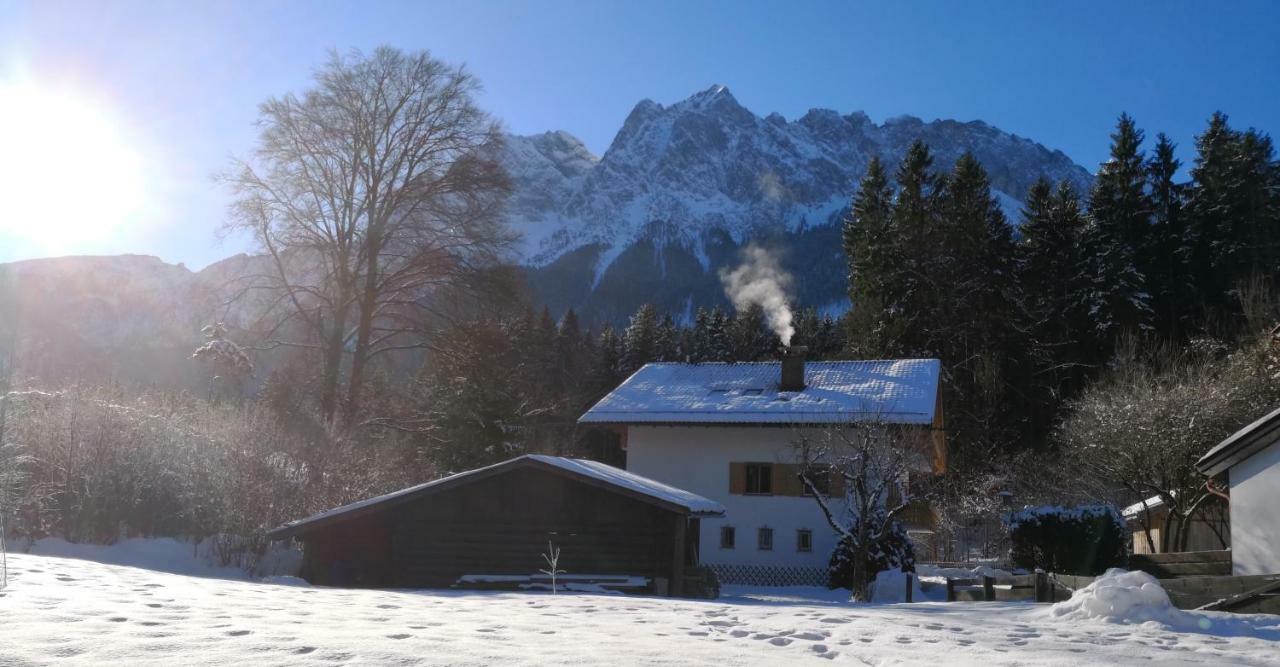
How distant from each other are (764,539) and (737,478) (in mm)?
1944

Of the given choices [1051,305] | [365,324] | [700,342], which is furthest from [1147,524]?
[700,342]

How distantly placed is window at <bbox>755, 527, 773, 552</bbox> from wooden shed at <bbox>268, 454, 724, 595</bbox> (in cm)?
912

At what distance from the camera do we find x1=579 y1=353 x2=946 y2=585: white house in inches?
1061

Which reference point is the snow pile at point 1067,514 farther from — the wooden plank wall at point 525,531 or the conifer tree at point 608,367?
the conifer tree at point 608,367

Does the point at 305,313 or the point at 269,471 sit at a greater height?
the point at 305,313

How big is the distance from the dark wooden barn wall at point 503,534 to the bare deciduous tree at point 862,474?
3917mm

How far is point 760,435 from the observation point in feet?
92.6

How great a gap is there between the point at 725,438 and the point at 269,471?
1361cm

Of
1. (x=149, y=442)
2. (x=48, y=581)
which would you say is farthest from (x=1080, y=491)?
(x=48, y=581)

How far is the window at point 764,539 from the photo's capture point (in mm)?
27391

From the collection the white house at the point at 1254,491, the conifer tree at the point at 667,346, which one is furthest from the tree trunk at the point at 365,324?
the conifer tree at the point at 667,346

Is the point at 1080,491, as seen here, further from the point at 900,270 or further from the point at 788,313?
the point at 788,313

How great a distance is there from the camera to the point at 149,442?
61.2 ft

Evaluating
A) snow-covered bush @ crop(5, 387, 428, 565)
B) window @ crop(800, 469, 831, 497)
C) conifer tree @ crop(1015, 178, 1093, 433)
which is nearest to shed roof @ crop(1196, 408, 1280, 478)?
window @ crop(800, 469, 831, 497)
